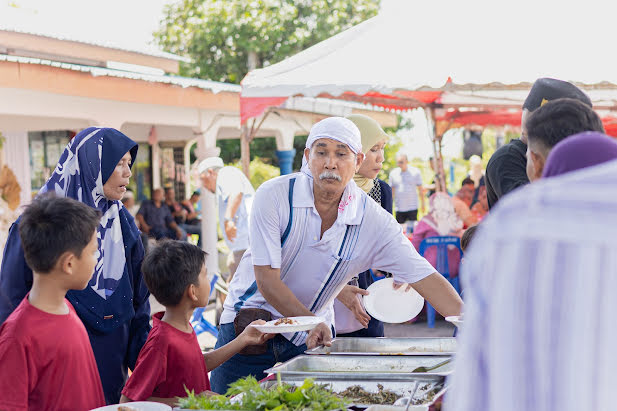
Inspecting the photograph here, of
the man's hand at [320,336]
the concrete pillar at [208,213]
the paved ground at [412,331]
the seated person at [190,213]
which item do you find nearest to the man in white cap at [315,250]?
the man's hand at [320,336]

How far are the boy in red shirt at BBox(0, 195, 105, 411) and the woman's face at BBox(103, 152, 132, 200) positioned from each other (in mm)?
453

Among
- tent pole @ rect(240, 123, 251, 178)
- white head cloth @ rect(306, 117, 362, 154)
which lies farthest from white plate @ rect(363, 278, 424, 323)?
tent pole @ rect(240, 123, 251, 178)

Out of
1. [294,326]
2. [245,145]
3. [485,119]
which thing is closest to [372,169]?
[294,326]

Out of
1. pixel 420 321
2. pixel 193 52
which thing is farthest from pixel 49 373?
pixel 193 52

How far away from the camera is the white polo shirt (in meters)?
2.76

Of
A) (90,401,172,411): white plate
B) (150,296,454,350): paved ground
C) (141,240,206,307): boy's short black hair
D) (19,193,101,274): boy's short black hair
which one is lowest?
(150,296,454,350): paved ground

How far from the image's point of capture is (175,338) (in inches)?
97.3

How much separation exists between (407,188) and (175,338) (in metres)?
10.8

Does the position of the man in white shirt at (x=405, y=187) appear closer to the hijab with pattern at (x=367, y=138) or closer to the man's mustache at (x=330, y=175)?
the hijab with pattern at (x=367, y=138)

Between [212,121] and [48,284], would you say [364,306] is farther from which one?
[212,121]

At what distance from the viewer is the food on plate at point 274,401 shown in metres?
1.98

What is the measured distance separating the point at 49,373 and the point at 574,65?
465 cm

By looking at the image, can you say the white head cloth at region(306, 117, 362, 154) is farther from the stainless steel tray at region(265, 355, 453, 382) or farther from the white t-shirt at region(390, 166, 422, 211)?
the white t-shirt at region(390, 166, 422, 211)

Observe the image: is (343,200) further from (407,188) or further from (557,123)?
(407,188)
